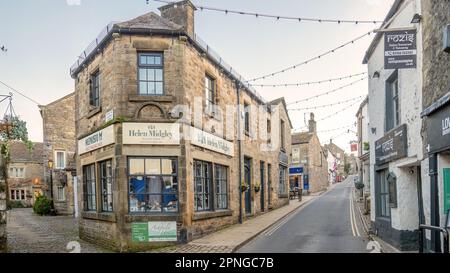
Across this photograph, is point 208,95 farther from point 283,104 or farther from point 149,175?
point 283,104

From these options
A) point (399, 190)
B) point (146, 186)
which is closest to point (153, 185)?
point (146, 186)

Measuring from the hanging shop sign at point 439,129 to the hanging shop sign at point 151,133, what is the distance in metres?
6.08

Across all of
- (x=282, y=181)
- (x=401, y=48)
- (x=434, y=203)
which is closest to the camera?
(x=434, y=203)

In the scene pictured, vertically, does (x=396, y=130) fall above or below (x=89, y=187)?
above

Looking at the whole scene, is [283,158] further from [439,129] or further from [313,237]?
[439,129]

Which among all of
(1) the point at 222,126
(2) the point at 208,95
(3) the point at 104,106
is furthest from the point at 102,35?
(1) the point at 222,126

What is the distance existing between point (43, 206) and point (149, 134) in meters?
16.0

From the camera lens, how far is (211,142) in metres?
12.0

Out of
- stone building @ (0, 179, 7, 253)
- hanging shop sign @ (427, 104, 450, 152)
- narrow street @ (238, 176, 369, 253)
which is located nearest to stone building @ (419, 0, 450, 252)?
hanging shop sign @ (427, 104, 450, 152)

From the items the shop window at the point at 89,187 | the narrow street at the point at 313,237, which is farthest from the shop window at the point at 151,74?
the narrow street at the point at 313,237

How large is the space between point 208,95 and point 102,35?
153 inches

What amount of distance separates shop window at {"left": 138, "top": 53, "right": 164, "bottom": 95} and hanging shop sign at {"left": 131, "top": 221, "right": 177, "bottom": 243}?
360cm

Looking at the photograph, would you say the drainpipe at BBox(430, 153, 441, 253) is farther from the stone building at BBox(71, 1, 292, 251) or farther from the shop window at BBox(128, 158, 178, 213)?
the shop window at BBox(128, 158, 178, 213)
